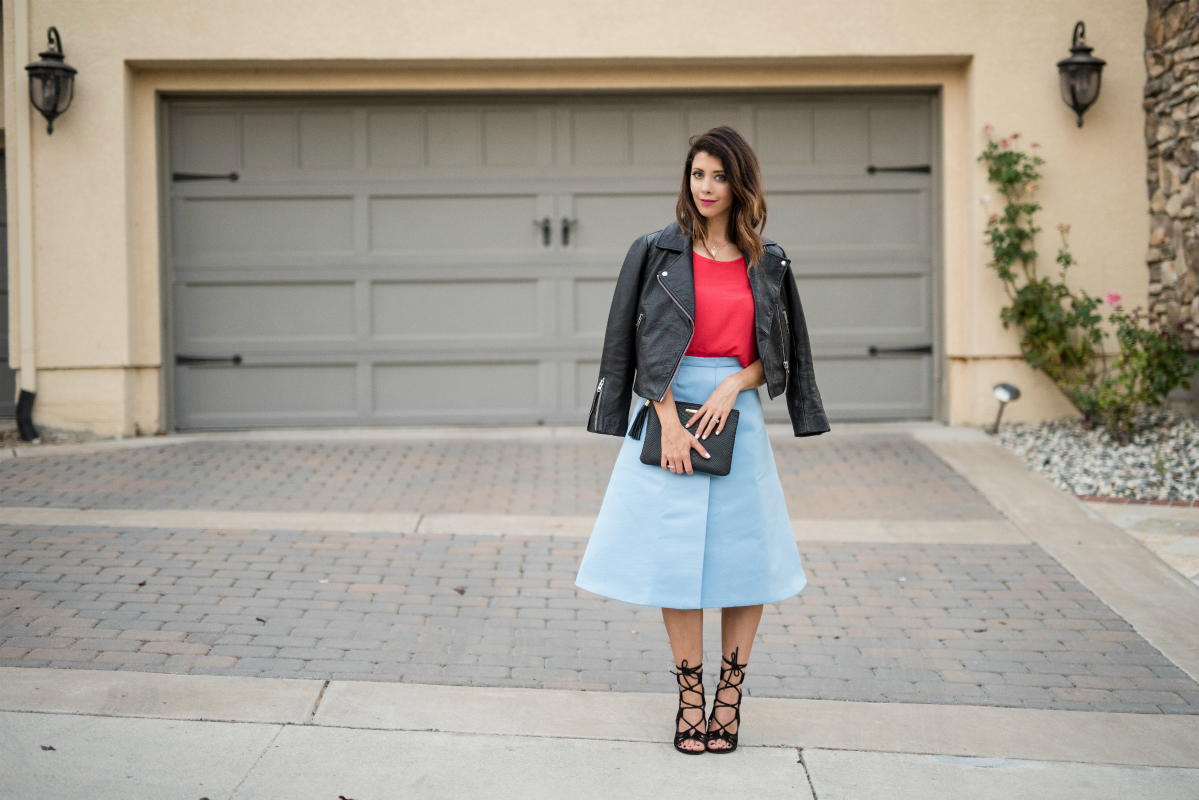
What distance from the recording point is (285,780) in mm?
3064

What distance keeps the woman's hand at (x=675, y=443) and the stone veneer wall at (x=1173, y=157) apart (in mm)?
5557

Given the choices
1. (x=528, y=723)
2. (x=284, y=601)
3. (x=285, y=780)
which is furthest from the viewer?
(x=284, y=601)

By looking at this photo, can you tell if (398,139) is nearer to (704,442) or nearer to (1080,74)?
(1080,74)

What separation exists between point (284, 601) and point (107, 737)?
134 cm

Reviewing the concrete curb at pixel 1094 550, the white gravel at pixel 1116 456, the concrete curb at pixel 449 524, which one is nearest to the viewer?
the concrete curb at pixel 1094 550

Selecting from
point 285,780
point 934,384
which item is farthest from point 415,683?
point 934,384

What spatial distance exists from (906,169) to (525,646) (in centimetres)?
551

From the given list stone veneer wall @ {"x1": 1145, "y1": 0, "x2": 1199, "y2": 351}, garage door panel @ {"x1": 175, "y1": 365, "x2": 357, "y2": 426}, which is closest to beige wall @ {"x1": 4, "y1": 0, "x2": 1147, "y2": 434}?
stone veneer wall @ {"x1": 1145, "y1": 0, "x2": 1199, "y2": 351}

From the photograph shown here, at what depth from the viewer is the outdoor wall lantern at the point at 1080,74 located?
7.59 metres

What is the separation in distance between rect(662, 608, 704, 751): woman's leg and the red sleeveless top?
2.52ft

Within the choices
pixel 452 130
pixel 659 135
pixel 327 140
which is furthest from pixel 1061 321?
pixel 327 140

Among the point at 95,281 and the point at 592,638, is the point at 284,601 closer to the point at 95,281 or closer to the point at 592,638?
the point at 592,638

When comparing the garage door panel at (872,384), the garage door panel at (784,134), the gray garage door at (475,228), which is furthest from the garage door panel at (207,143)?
the garage door panel at (872,384)

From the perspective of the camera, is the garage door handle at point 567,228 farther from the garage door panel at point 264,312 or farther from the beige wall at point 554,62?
the garage door panel at point 264,312
